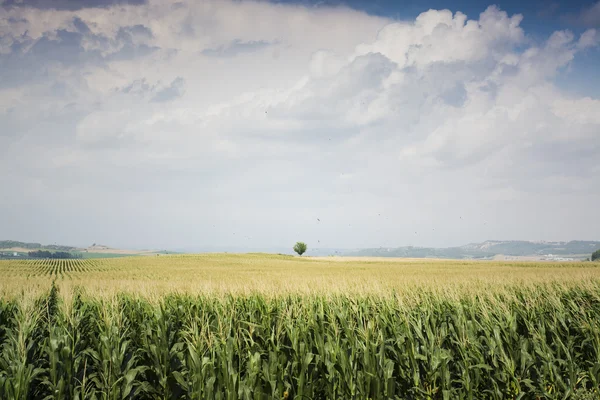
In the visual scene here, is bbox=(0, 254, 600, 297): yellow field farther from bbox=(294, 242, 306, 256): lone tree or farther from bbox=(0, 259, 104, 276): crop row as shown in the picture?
bbox=(294, 242, 306, 256): lone tree

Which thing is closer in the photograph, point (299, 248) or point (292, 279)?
point (292, 279)

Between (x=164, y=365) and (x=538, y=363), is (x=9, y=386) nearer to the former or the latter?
(x=164, y=365)

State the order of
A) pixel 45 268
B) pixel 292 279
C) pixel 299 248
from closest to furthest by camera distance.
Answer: pixel 292 279
pixel 45 268
pixel 299 248

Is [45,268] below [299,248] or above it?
below

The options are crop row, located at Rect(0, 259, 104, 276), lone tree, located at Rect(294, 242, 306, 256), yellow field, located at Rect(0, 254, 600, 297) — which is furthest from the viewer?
lone tree, located at Rect(294, 242, 306, 256)

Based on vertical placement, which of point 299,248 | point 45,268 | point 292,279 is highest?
point 292,279

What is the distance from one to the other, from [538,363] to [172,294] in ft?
43.2

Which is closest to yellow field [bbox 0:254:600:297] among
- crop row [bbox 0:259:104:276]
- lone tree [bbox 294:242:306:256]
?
crop row [bbox 0:259:104:276]

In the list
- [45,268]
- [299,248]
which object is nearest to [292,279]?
[45,268]

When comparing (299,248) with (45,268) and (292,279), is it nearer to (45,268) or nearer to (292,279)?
(45,268)

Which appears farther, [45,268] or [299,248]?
[299,248]

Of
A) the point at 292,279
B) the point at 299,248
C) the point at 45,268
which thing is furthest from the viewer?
the point at 299,248

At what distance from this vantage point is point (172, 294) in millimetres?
15766

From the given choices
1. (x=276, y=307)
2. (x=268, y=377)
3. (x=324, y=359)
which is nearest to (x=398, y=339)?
(x=324, y=359)
